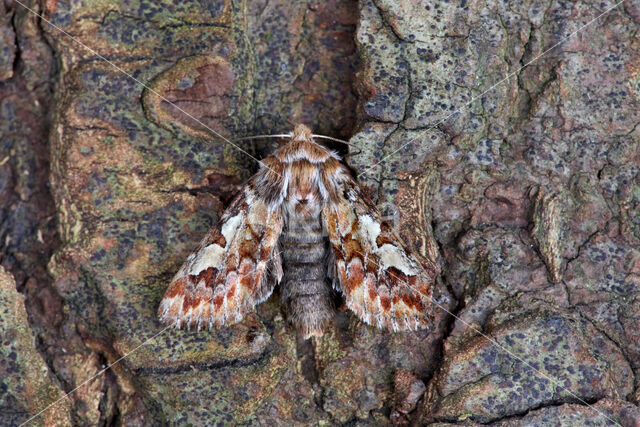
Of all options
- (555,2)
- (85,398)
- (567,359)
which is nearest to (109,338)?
(85,398)

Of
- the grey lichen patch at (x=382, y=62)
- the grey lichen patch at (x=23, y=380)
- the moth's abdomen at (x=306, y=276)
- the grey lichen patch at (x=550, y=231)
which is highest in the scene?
the grey lichen patch at (x=382, y=62)

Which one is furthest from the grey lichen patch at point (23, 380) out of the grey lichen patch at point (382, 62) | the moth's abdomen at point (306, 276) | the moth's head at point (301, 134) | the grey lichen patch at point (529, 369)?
the grey lichen patch at point (382, 62)

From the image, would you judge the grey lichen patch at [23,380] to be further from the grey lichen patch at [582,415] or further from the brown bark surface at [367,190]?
the grey lichen patch at [582,415]

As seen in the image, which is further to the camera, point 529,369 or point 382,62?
point 382,62

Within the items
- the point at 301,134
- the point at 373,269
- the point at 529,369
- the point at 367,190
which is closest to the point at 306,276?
the point at 373,269

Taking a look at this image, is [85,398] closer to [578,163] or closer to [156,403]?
[156,403]

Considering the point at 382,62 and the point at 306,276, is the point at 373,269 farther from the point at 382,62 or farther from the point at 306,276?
the point at 382,62

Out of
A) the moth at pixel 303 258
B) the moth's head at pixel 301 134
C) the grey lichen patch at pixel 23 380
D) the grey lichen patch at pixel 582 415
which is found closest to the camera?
the grey lichen patch at pixel 582 415
